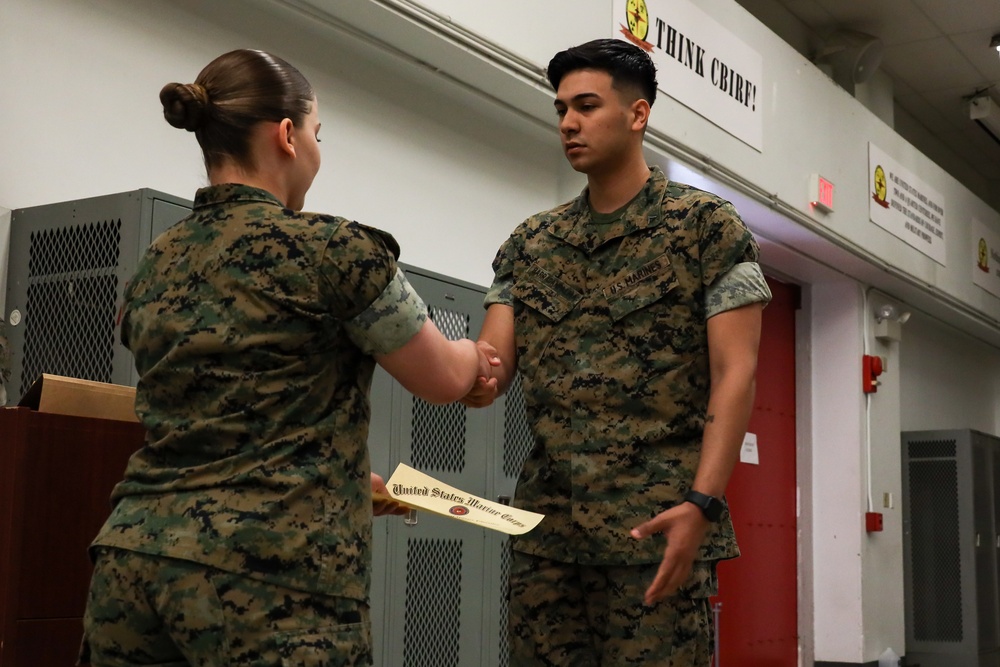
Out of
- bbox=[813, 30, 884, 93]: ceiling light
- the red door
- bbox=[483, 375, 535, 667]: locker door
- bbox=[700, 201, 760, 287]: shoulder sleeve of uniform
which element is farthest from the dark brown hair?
bbox=[813, 30, 884, 93]: ceiling light

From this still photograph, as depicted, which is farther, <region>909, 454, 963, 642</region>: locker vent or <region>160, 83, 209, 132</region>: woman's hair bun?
<region>909, 454, 963, 642</region>: locker vent

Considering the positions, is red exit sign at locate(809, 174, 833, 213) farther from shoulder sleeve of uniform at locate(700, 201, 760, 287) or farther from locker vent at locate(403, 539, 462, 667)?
shoulder sleeve of uniform at locate(700, 201, 760, 287)

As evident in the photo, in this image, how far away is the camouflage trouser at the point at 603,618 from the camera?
1.66 metres

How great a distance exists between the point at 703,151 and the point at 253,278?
3.85 metres

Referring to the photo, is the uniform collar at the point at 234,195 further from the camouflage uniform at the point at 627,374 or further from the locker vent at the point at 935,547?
the locker vent at the point at 935,547

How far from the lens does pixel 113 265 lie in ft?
8.46

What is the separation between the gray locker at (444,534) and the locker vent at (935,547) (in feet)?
16.0

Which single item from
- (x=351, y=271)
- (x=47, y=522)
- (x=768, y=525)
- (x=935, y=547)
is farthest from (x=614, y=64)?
(x=935, y=547)

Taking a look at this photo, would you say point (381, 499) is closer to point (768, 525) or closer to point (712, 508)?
point (712, 508)

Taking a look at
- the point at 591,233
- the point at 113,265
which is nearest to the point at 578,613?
the point at 591,233

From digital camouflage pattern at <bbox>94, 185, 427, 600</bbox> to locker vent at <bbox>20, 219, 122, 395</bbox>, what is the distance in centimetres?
124

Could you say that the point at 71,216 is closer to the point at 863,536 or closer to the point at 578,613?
the point at 578,613

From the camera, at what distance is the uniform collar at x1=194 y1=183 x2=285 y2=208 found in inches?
56.5

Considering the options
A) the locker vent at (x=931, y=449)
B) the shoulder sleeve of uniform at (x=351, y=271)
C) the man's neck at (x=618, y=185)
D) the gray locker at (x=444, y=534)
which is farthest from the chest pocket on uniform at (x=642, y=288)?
the locker vent at (x=931, y=449)
